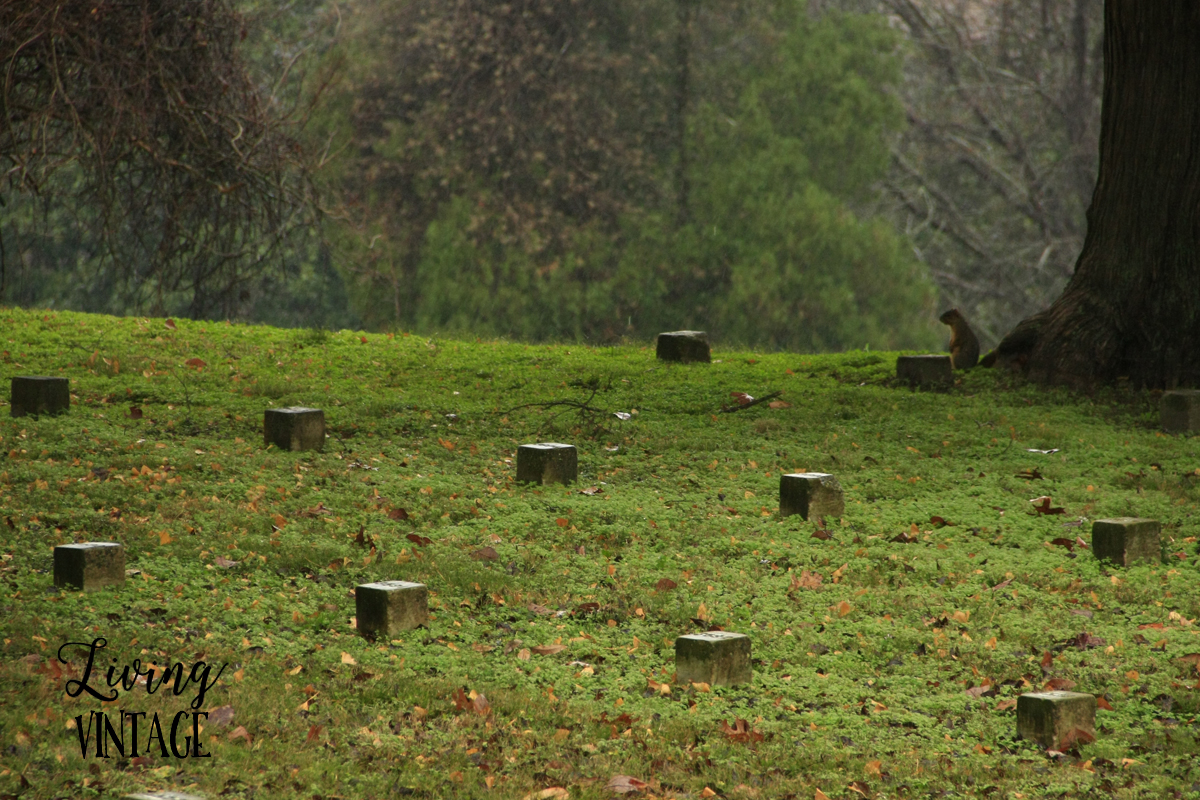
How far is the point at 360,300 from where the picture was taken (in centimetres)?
2458

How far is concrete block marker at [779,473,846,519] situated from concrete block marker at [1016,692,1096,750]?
2752 millimetres

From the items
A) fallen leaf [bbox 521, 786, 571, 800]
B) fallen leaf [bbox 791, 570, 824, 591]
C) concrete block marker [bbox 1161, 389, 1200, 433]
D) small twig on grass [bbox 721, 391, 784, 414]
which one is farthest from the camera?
small twig on grass [bbox 721, 391, 784, 414]

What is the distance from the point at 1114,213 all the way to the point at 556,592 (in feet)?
24.7

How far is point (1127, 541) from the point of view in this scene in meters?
6.84

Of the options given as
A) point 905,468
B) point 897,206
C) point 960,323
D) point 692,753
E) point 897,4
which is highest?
point 897,4

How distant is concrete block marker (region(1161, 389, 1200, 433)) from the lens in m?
9.67

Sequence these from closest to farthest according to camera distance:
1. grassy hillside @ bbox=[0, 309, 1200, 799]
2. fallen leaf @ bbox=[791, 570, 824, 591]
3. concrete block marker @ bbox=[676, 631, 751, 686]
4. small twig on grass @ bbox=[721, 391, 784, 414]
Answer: grassy hillside @ bbox=[0, 309, 1200, 799] → concrete block marker @ bbox=[676, 631, 751, 686] → fallen leaf @ bbox=[791, 570, 824, 591] → small twig on grass @ bbox=[721, 391, 784, 414]

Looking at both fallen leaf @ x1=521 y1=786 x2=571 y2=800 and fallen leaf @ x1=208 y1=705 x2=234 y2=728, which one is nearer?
fallen leaf @ x1=521 y1=786 x2=571 y2=800

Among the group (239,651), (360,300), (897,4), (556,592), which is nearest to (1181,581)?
(556,592)

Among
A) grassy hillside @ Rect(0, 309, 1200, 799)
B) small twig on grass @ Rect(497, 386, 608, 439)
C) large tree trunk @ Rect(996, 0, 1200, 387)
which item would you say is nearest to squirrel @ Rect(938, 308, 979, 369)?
large tree trunk @ Rect(996, 0, 1200, 387)

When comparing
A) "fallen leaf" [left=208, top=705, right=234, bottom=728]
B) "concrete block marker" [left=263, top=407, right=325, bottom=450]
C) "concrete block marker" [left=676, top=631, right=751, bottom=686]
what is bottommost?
"fallen leaf" [left=208, top=705, right=234, bottom=728]

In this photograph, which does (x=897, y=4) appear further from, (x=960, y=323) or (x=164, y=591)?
(x=164, y=591)

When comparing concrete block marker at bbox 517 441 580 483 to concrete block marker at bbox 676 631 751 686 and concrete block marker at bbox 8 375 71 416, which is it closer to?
concrete block marker at bbox 676 631 751 686

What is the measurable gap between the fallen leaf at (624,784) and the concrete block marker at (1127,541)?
12.3 ft
